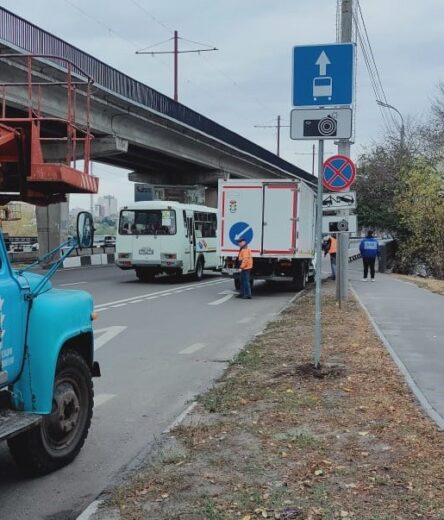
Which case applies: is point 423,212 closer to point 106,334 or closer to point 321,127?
point 106,334

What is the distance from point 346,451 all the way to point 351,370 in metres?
2.75

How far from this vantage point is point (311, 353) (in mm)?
8641

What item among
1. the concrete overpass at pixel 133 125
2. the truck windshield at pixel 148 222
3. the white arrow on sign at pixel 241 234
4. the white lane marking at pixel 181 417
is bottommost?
the white lane marking at pixel 181 417

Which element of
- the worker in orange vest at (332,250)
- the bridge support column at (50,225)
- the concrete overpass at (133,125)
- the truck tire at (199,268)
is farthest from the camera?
the bridge support column at (50,225)

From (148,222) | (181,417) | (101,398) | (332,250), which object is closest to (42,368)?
(181,417)

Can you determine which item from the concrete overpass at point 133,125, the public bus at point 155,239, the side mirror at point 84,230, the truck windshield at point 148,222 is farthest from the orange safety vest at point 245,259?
the side mirror at point 84,230

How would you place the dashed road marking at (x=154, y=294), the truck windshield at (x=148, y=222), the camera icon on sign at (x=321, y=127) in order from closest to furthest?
the camera icon on sign at (x=321, y=127) < the dashed road marking at (x=154, y=294) < the truck windshield at (x=148, y=222)

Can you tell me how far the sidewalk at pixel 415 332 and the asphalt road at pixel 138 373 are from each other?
230 cm

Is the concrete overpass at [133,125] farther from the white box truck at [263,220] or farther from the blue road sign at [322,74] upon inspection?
the white box truck at [263,220]

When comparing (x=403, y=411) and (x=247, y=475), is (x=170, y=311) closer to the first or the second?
(x=403, y=411)

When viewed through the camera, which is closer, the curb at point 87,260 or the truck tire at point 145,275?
the truck tire at point 145,275

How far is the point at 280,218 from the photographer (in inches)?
735

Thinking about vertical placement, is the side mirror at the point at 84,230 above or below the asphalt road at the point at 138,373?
above

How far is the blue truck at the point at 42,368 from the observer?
13.4 feet
